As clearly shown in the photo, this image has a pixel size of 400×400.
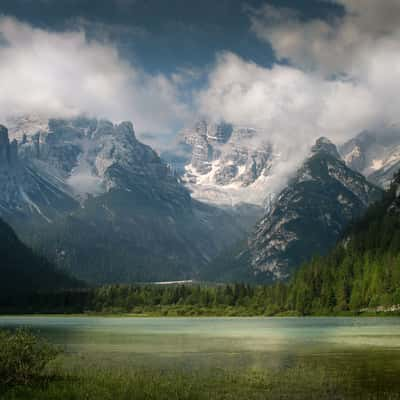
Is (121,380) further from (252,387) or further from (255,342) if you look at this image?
(255,342)

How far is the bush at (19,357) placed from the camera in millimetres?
53781

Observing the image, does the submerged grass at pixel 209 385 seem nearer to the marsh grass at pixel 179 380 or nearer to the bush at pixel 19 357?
the marsh grass at pixel 179 380

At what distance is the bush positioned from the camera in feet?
176

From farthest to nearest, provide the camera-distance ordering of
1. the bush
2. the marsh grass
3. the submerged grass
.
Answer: the bush, the marsh grass, the submerged grass

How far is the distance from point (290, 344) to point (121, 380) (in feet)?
161

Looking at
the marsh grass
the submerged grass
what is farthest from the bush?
the submerged grass

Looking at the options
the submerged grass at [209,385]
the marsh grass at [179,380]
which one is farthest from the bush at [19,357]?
the submerged grass at [209,385]

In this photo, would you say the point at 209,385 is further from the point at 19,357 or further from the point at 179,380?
the point at 19,357

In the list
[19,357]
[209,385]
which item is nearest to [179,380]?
[209,385]

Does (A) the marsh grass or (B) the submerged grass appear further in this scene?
(A) the marsh grass

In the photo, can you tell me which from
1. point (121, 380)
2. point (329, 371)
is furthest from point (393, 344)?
point (121, 380)

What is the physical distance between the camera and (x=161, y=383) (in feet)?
189

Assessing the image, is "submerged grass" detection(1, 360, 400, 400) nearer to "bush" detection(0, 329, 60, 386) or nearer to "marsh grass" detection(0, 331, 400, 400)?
"marsh grass" detection(0, 331, 400, 400)

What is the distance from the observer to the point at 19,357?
5459 cm
